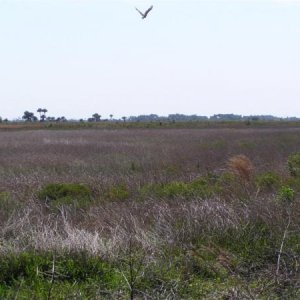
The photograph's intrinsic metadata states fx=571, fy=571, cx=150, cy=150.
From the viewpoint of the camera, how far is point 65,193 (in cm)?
1016

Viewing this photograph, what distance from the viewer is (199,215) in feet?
22.4

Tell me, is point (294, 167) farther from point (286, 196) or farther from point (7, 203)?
point (7, 203)

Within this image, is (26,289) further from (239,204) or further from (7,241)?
(239,204)

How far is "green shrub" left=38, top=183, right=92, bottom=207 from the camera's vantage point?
31.4 ft

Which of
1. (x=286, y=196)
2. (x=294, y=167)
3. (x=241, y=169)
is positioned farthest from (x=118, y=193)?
(x=294, y=167)

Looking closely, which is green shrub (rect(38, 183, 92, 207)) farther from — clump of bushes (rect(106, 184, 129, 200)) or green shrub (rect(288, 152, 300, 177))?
green shrub (rect(288, 152, 300, 177))

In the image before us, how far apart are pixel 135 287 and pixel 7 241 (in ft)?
5.81

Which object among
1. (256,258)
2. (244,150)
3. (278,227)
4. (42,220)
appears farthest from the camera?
(244,150)

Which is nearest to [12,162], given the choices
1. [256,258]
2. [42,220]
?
[42,220]

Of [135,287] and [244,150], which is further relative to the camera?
[244,150]

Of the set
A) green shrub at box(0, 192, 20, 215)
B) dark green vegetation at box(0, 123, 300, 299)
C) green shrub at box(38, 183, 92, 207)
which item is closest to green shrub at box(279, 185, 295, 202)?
dark green vegetation at box(0, 123, 300, 299)

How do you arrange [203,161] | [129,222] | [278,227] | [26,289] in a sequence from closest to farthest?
[26,289] < [278,227] < [129,222] < [203,161]

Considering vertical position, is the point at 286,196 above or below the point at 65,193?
above

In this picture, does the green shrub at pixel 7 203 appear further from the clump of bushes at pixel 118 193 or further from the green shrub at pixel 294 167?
the green shrub at pixel 294 167
